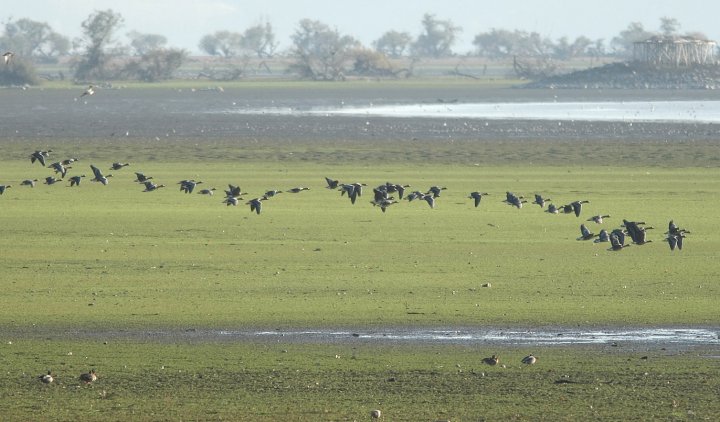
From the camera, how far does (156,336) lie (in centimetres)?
1633

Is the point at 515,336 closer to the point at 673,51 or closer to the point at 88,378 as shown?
the point at 88,378

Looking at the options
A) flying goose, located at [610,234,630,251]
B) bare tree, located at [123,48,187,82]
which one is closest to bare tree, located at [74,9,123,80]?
bare tree, located at [123,48,187,82]

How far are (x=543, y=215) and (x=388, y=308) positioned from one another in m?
10.0

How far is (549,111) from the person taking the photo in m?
72.2

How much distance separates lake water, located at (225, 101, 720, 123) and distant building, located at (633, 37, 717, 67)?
32844 millimetres

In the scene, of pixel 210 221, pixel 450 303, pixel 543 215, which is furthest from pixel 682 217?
pixel 450 303

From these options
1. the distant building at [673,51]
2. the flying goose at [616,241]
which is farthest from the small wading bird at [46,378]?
the distant building at [673,51]

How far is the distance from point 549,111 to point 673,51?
165ft

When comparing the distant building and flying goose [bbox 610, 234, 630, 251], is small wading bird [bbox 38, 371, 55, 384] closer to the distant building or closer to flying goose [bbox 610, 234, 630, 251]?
flying goose [bbox 610, 234, 630, 251]

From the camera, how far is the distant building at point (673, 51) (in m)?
119

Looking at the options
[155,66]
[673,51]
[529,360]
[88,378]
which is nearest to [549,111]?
[673,51]

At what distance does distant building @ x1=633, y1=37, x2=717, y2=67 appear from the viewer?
119 meters

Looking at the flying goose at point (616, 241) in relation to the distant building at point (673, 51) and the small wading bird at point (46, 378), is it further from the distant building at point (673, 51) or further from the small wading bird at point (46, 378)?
the distant building at point (673, 51)

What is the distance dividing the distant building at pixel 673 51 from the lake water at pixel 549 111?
32.8 m
